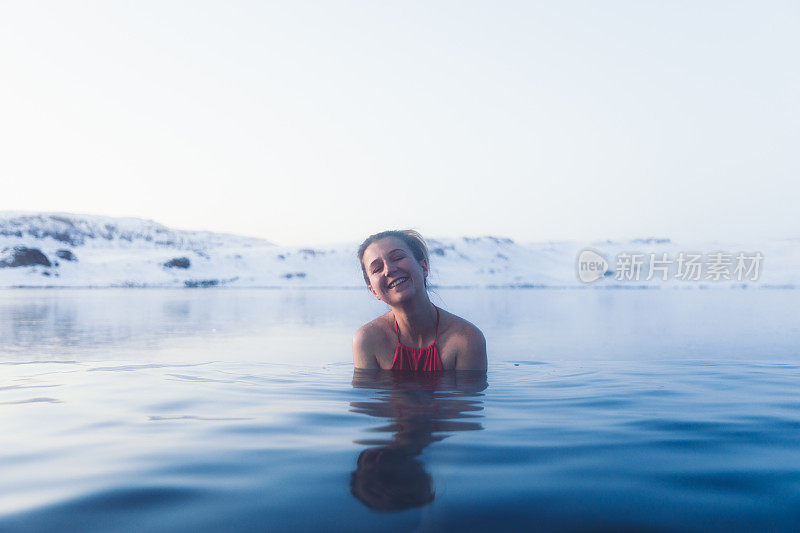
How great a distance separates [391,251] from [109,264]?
3780 centimetres

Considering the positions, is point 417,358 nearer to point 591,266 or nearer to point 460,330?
point 460,330

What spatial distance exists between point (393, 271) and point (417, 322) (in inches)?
19.8

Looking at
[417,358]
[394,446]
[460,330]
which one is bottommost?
[394,446]

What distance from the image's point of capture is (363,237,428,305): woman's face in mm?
4488

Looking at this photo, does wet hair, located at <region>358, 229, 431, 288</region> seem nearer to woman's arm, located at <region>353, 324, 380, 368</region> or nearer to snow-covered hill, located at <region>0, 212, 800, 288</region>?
woman's arm, located at <region>353, 324, 380, 368</region>

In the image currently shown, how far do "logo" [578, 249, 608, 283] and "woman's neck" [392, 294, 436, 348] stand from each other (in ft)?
124

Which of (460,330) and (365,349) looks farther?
(365,349)

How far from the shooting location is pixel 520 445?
273cm

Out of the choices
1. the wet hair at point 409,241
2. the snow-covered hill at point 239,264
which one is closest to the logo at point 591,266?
the snow-covered hill at point 239,264

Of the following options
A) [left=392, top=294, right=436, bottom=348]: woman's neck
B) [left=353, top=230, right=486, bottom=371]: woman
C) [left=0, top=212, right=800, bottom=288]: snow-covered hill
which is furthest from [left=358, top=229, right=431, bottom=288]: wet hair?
[left=0, top=212, right=800, bottom=288]: snow-covered hill

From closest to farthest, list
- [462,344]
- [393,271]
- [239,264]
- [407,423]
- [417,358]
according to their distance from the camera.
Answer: [407,423] < [393,271] < [462,344] < [417,358] < [239,264]

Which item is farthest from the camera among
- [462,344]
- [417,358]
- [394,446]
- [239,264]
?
[239,264]

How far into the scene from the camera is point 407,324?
188 inches

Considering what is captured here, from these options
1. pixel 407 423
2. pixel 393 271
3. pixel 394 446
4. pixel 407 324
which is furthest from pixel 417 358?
pixel 394 446
